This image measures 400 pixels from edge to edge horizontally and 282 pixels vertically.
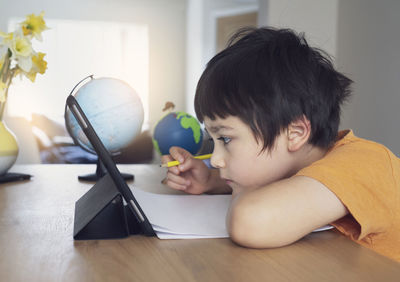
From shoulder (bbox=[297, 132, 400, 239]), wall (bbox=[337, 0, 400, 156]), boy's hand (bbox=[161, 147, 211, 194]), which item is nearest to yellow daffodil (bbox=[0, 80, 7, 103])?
boy's hand (bbox=[161, 147, 211, 194])

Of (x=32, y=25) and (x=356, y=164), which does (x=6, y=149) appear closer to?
(x=32, y=25)

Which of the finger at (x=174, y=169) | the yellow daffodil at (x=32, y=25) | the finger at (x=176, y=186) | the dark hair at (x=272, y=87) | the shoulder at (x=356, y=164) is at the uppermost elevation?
the yellow daffodil at (x=32, y=25)

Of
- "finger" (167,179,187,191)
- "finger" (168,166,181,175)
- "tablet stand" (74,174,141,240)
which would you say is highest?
"tablet stand" (74,174,141,240)

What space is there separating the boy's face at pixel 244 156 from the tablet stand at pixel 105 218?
0.18 meters

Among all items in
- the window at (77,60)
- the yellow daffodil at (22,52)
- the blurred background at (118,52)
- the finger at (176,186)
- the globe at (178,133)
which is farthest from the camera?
the window at (77,60)

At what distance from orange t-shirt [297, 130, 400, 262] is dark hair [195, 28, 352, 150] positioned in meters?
0.09

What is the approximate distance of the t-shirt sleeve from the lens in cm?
56

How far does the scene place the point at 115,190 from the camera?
1.89ft

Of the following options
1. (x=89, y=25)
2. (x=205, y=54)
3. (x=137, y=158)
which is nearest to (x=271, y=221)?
(x=137, y=158)

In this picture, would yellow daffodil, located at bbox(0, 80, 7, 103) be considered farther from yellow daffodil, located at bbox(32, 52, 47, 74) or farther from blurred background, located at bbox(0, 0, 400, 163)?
blurred background, located at bbox(0, 0, 400, 163)

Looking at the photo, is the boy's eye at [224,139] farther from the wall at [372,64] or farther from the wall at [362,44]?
the wall at [372,64]

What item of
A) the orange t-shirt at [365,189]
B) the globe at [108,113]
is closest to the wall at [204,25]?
the globe at [108,113]

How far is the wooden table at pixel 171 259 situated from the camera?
413 millimetres

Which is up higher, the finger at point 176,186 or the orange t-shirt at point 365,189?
the orange t-shirt at point 365,189
